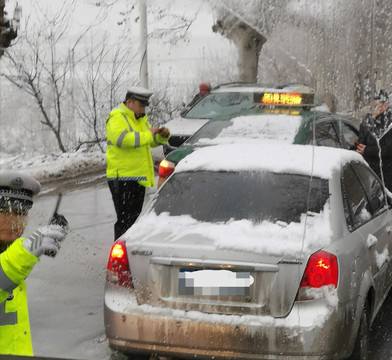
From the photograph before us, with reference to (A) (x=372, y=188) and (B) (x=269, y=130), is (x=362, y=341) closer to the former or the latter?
(A) (x=372, y=188)

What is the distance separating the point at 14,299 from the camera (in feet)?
6.66

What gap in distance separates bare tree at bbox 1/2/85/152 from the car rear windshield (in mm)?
1237

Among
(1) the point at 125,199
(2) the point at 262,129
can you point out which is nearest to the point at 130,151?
(1) the point at 125,199

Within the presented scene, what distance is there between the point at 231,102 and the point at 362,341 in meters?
5.87

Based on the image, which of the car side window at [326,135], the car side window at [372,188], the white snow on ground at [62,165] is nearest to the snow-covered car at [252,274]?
the car side window at [372,188]

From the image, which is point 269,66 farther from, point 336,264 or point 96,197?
point 96,197

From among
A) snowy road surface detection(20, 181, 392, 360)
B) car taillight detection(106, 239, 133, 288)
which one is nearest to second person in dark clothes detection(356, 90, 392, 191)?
snowy road surface detection(20, 181, 392, 360)

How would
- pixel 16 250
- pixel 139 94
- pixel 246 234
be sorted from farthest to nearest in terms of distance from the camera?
pixel 139 94, pixel 246 234, pixel 16 250

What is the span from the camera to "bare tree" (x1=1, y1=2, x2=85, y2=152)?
14.5 ft

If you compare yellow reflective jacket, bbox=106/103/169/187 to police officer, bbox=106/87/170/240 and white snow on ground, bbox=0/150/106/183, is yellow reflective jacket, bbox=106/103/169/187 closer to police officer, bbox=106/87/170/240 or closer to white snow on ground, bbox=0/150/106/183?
police officer, bbox=106/87/170/240

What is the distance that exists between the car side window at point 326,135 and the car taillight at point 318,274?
357cm

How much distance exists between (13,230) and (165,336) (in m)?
1.29

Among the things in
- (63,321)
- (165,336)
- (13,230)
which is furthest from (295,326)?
(63,321)

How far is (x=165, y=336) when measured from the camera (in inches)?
121
